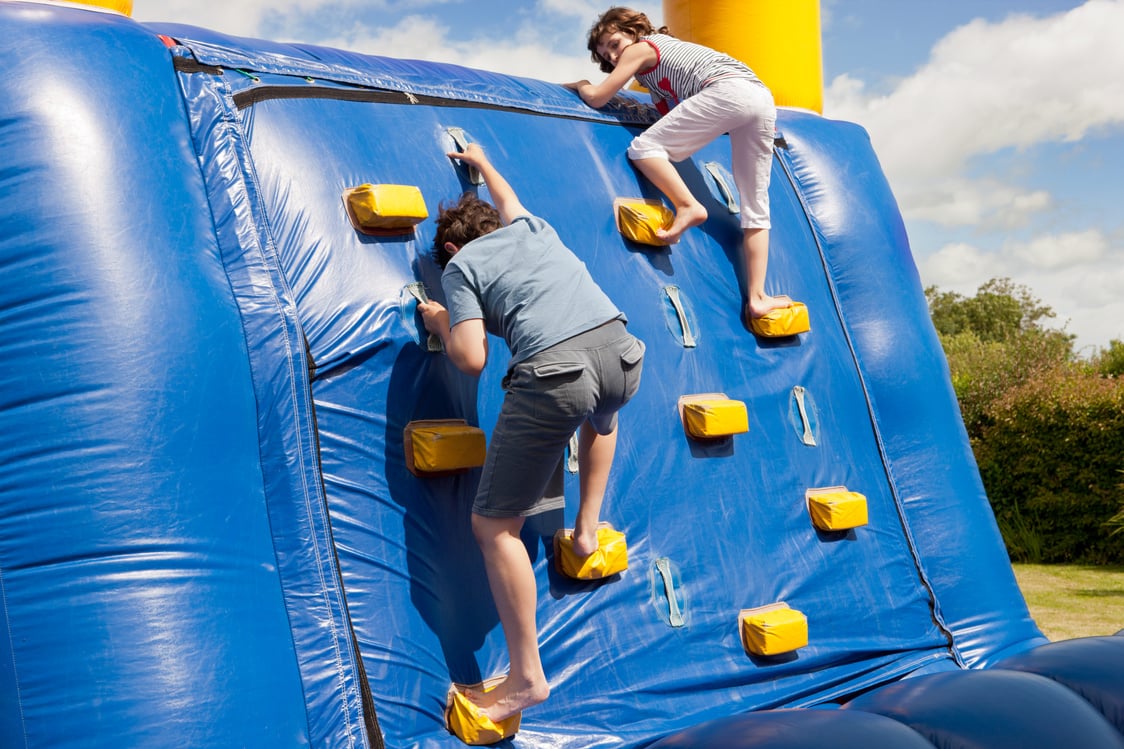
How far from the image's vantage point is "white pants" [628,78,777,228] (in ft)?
12.5

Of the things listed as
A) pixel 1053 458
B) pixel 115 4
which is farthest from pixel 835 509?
pixel 1053 458

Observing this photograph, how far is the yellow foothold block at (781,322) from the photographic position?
12.9 ft

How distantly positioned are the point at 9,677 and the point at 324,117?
1665mm

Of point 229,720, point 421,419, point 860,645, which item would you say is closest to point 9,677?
point 229,720

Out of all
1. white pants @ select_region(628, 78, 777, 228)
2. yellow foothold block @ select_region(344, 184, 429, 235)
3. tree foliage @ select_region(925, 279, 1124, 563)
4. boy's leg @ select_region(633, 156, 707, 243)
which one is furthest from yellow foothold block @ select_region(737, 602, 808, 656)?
tree foliage @ select_region(925, 279, 1124, 563)

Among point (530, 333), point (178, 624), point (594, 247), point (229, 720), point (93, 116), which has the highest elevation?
point (93, 116)

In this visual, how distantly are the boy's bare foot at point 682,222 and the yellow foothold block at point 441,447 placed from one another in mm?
1169

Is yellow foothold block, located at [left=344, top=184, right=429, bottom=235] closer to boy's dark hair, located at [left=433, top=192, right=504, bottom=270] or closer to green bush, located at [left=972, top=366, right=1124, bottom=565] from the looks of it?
boy's dark hair, located at [left=433, top=192, right=504, bottom=270]

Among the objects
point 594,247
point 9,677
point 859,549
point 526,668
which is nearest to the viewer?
point 9,677

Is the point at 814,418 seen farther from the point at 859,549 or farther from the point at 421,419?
the point at 421,419

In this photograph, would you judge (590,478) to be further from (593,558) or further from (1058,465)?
(1058,465)

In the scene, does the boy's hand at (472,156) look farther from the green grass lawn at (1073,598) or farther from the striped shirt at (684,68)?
the green grass lawn at (1073,598)

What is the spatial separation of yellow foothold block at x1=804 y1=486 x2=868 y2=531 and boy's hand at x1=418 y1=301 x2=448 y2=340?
5.18ft

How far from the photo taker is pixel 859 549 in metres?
3.89
